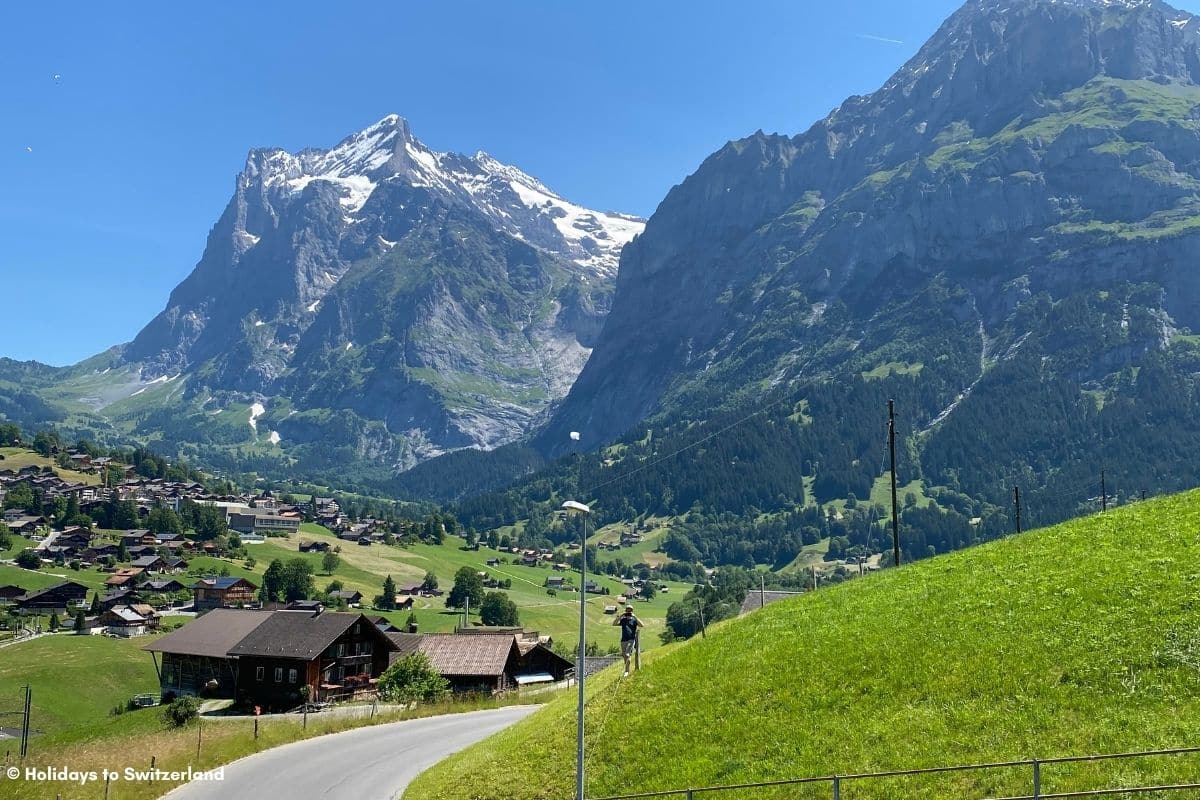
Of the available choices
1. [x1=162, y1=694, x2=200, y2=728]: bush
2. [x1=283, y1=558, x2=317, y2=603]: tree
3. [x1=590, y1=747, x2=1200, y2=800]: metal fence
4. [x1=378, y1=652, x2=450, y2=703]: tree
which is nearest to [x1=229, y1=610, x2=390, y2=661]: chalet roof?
[x1=378, y1=652, x2=450, y2=703]: tree

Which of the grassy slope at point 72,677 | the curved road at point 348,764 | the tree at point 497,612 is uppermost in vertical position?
the curved road at point 348,764

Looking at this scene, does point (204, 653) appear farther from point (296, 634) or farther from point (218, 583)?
point (218, 583)

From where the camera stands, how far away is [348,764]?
45.7 metres

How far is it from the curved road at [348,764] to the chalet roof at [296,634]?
26.7 m

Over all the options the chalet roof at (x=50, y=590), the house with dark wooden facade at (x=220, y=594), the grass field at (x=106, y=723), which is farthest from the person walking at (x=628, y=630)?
the chalet roof at (x=50, y=590)

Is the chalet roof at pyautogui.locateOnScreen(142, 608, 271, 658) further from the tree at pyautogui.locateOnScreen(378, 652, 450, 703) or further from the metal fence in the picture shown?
the metal fence

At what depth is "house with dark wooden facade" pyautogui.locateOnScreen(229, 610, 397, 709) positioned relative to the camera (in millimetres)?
82125

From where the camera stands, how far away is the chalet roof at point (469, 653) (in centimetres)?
8631

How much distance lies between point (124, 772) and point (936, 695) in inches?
1433

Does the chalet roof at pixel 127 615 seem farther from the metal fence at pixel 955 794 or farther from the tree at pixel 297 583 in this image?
the metal fence at pixel 955 794

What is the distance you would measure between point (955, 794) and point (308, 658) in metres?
69.5

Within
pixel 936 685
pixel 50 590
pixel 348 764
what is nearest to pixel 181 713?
pixel 348 764

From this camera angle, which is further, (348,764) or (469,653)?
(469,653)

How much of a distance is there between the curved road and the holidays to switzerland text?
3.34 ft
